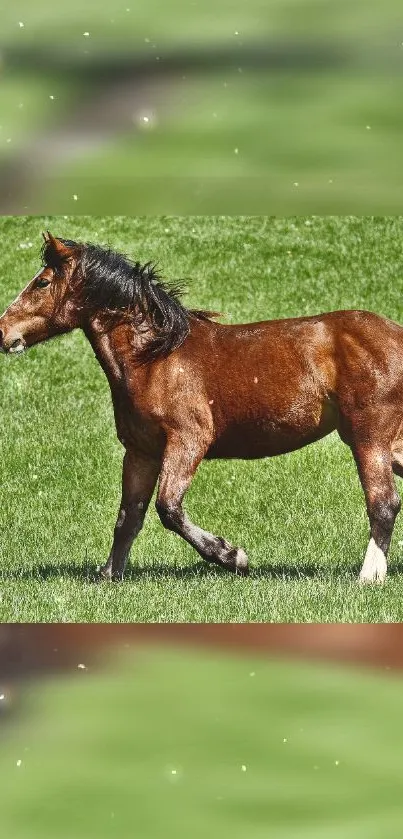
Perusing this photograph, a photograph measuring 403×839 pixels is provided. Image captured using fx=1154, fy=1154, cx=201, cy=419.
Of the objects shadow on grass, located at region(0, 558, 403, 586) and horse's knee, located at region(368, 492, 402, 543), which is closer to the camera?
shadow on grass, located at region(0, 558, 403, 586)

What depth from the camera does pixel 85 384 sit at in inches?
275

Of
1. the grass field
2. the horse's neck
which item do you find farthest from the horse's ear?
the grass field

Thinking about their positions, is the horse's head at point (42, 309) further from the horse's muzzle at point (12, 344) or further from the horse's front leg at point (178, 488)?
the horse's front leg at point (178, 488)

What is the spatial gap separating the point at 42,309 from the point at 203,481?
6.13 ft

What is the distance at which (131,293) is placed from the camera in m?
3.28

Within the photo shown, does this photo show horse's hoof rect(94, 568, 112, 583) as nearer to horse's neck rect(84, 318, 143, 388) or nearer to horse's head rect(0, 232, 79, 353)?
horse's neck rect(84, 318, 143, 388)

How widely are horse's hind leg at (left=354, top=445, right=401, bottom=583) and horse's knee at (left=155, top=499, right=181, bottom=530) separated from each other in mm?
570

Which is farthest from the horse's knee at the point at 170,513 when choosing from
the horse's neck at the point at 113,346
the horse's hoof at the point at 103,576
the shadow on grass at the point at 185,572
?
the horse's neck at the point at 113,346

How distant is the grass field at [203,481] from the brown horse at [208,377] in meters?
0.29

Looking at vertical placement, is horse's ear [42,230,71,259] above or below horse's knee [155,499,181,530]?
above

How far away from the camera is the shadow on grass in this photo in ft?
11.1

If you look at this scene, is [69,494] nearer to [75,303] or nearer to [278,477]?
[278,477]

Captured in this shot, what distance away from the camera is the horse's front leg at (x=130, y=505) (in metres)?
3.55
